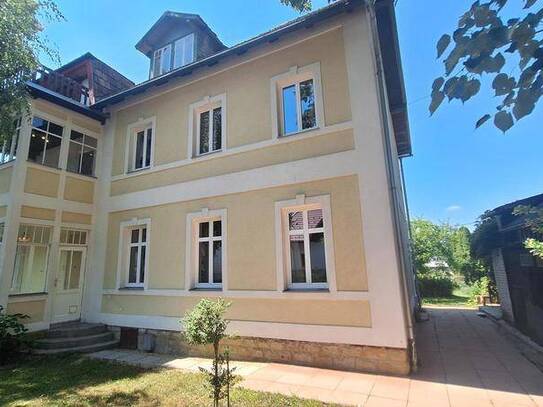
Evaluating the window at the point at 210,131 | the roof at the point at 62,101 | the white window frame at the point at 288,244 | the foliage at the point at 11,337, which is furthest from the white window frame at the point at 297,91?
the foliage at the point at 11,337

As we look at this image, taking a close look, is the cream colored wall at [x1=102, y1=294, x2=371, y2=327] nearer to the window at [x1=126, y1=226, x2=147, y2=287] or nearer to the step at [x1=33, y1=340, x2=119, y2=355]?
the window at [x1=126, y1=226, x2=147, y2=287]

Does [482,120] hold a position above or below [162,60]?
below

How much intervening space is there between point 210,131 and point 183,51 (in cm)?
392

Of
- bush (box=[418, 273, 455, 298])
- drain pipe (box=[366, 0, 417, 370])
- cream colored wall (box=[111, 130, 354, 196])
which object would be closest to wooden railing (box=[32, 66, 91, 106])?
cream colored wall (box=[111, 130, 354, 196])

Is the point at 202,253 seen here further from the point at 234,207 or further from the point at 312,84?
the point at 312,84

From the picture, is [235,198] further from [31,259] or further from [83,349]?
[31,259]

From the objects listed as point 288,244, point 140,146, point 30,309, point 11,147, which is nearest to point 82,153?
point 11,147

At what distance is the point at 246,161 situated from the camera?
26.5ft

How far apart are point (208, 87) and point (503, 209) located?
9045 mm

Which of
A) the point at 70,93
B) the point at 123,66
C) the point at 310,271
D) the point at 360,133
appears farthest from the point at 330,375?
the point at 123,66

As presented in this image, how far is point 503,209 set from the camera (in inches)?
369

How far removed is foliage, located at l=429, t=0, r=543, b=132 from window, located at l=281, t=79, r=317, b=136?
6252mm

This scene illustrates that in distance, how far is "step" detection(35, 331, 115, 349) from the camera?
8.10 metres

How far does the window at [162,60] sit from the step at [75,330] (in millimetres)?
8366
